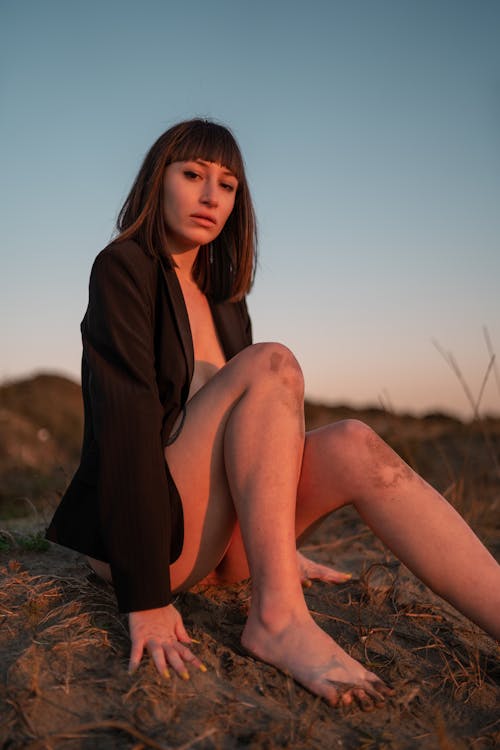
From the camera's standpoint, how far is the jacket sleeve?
188cm

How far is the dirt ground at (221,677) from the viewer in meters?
1.58

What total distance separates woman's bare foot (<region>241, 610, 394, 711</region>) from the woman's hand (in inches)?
7.0

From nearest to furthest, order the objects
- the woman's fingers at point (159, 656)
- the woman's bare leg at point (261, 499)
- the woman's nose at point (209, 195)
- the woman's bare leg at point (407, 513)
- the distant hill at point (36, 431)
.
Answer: the woman's fingers at point (159, 656) < the woman's bare leg at point (261, 499) < the woman's bare leg at point (407, 513) < the woman's nose at point (209, 195) < the distant hill at point (36, 431)

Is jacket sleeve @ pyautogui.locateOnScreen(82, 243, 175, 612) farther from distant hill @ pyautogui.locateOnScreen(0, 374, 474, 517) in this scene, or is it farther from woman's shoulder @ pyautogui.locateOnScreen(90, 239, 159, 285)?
distant hill @ pyautogui.locateOnScreen(0, 374, 474, 517)

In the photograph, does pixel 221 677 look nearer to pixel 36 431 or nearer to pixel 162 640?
pixel 162 640

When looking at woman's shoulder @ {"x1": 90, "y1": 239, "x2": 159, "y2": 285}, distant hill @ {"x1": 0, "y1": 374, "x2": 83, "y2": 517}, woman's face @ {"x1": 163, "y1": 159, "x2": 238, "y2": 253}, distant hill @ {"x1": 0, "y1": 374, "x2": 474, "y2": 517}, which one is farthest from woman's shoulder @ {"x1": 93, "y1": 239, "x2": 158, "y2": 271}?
distant hill @ {"x1": 0, "y1": 374, "x2": 83, "y2": 517}

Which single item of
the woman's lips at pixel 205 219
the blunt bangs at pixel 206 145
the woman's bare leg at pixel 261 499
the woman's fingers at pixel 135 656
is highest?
the blunt bangs at pixel 206 145

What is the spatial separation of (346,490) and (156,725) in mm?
810

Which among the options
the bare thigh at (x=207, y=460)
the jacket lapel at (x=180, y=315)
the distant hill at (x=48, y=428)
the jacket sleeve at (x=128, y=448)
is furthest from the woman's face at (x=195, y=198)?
the distant hill at (x=48, y=428)

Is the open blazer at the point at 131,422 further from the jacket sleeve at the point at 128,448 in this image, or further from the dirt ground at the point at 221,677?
the dirt ground at the point at 221,677

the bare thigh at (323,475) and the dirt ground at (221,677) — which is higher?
the bare thigh at (323,475)

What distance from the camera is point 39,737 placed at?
1.52m

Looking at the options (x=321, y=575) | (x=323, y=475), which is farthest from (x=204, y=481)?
(x=321, y=575)

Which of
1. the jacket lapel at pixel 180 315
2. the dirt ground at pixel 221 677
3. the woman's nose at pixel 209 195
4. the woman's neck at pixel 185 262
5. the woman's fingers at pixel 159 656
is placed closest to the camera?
the dirt ground at pixel 221 677
